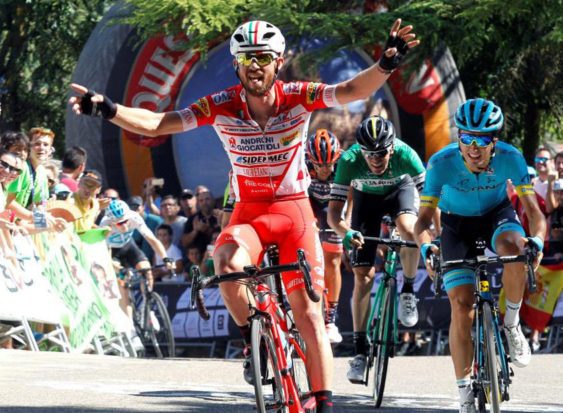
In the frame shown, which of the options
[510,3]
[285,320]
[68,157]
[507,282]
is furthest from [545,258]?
[285,320]

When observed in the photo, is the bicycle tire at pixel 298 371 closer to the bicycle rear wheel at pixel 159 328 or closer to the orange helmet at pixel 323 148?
the orange helmet at pixel 323 148

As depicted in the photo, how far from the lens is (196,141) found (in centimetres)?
1998

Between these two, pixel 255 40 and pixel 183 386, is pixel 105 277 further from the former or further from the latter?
pixel 255 40

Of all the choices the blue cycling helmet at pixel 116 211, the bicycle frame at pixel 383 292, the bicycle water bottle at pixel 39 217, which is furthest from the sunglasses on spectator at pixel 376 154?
the blue cycling helmet at pixel 116 211

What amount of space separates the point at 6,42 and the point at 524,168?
1794cm

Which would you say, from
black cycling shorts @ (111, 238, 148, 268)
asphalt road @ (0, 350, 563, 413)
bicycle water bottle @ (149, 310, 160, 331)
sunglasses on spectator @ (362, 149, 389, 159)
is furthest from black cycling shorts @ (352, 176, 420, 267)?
black cycling shorts @ (111, 238, 148, 268)

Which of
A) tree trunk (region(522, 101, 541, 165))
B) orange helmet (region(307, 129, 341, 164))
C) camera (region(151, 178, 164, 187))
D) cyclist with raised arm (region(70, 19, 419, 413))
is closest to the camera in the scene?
cyclist with raised arm (region(70, 19, 419, 413))

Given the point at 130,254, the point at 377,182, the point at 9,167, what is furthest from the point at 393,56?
the point at 130,254

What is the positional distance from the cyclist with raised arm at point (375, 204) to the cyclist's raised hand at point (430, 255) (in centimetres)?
252

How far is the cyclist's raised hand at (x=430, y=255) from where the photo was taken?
27.8ft

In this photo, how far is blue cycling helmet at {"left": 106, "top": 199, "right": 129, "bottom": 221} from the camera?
627 inches

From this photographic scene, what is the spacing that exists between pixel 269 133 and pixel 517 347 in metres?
2.23

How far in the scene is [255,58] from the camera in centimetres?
788

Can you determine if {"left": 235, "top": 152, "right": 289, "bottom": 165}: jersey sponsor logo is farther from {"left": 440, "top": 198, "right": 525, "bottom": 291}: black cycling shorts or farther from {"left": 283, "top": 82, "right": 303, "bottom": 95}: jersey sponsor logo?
{"left": 440, "top": 198, "right": 525, "bottom": 291}: black cycling shorts
